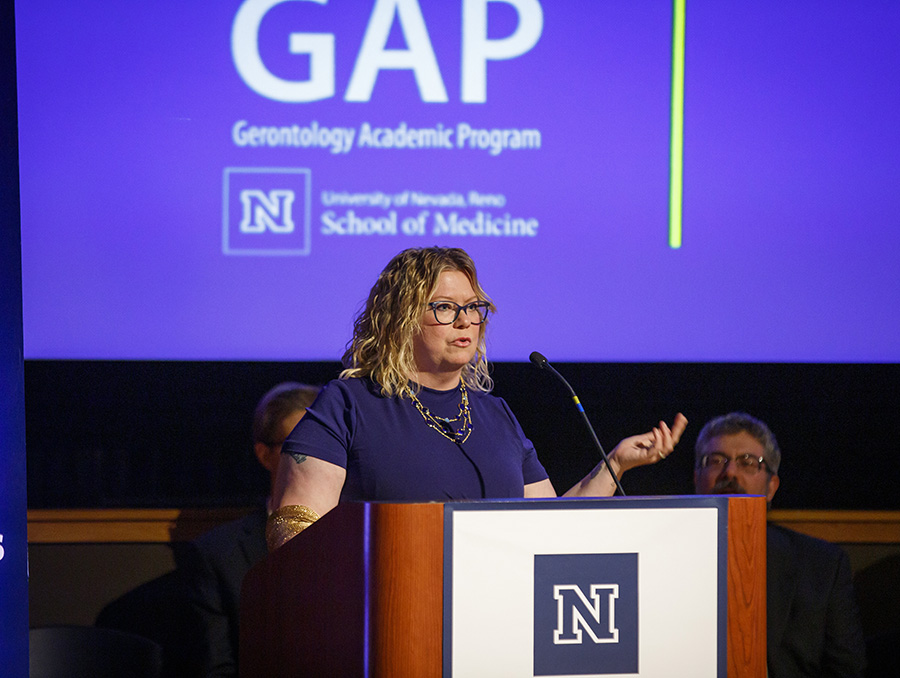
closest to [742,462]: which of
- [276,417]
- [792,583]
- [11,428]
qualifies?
[792,583]

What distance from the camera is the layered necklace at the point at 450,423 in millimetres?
1894

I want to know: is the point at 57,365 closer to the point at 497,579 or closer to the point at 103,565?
the point at 103,565

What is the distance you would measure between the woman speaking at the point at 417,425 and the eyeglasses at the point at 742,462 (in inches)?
36.9

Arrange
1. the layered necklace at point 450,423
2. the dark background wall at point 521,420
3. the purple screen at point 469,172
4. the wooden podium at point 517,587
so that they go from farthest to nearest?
1. the dark background wall at point 521,420
2. the purple screen at point 469,172
3. the layered necklace at point 450,423
4. the wooden podium at point 517,587

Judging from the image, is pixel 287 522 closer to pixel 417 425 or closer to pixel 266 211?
pixel 417 425

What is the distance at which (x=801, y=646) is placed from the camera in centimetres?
266

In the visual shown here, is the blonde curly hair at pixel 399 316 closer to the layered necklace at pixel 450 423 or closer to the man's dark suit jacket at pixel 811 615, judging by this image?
the layered necklace at pixel 450 423

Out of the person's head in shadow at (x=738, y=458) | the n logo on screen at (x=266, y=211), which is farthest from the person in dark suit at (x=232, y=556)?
the person's head in shadow at (x=738, y=458)

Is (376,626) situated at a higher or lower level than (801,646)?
higher

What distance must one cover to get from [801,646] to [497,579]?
69.6 inches

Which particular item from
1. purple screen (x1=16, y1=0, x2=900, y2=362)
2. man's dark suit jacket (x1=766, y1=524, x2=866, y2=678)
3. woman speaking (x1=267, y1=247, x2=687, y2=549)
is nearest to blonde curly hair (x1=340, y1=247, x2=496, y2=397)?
woman speaking (x1=267, y1=247, x2=687, y2=549)

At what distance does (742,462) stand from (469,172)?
1276 millimetres

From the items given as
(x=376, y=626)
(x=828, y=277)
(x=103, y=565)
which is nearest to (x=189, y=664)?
(x=103, y=565)

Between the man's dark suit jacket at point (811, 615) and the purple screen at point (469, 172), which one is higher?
the purple screen at point (469, 172)
